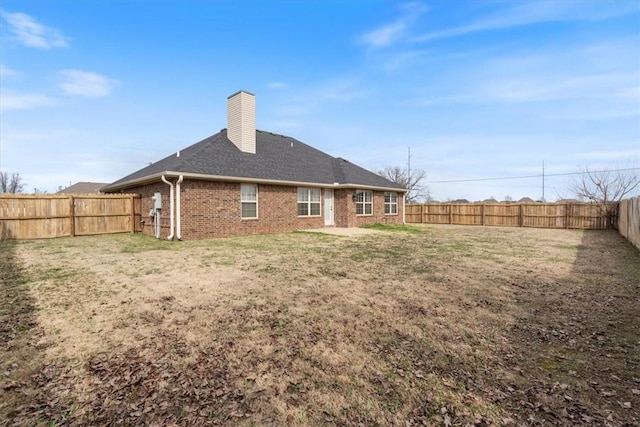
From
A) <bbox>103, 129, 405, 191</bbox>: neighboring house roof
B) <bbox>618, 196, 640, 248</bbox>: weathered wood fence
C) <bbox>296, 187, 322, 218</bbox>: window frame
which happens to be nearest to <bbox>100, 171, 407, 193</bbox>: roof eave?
<bbox>103, 129, 405, 191</bbox>: neighboring house roof

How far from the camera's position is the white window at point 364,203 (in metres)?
18.3

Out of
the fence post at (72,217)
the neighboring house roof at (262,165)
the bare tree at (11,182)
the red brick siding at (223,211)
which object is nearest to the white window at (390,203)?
the neighboring house roof at (262,165)

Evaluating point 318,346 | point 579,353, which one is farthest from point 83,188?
point 579,353

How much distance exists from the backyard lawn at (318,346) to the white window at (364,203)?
11.5 m

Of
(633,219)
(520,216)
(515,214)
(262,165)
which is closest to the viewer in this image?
(633,219)

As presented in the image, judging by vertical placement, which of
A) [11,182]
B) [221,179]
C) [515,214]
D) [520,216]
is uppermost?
[11,182]

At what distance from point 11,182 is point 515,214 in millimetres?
75467

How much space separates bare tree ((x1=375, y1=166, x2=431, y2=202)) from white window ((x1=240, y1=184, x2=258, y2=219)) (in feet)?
121

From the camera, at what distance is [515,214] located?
70.0 feet

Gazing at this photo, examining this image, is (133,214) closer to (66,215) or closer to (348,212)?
(66,215)

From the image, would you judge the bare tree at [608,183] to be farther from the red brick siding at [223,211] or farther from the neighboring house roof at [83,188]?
the neighboring house roof at [83,188]

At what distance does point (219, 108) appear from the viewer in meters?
16.8

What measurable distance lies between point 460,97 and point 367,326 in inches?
632

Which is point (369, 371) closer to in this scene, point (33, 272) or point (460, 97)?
point (33, 272)
